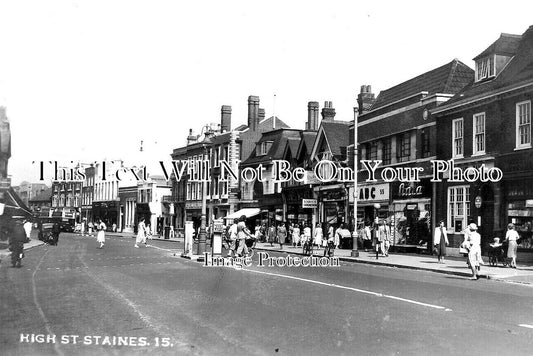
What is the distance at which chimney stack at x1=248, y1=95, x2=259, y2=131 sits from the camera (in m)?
61.8

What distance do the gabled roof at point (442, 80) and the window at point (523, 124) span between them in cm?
700

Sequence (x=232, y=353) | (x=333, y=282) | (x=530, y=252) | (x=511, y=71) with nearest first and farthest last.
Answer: (x=232, y=353) → (x=333, y=282) → (x=530, y=252) → (x=511, y=71)

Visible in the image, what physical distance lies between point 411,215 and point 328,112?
17448 mm

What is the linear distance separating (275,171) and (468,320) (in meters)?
42.7

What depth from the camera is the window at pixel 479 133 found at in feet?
92.5

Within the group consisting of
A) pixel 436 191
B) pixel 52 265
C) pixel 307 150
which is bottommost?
pixel 52 265

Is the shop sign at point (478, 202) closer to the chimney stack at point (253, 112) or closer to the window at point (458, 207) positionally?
the window at point (458, 207)

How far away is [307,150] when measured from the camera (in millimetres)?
48031

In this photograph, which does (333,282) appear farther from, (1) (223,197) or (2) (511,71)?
(1) (223,197)

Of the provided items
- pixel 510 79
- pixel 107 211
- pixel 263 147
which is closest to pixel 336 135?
pixel 263 147

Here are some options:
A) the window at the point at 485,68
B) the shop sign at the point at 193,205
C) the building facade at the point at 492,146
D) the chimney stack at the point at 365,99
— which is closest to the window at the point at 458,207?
the building facade at the point at 492,146

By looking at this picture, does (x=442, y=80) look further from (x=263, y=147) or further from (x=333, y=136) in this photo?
(x=263, y=147)

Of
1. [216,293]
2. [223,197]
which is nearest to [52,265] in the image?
[216,293]

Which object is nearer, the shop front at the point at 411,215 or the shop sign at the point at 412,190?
the shop sign at the point at 412,190
